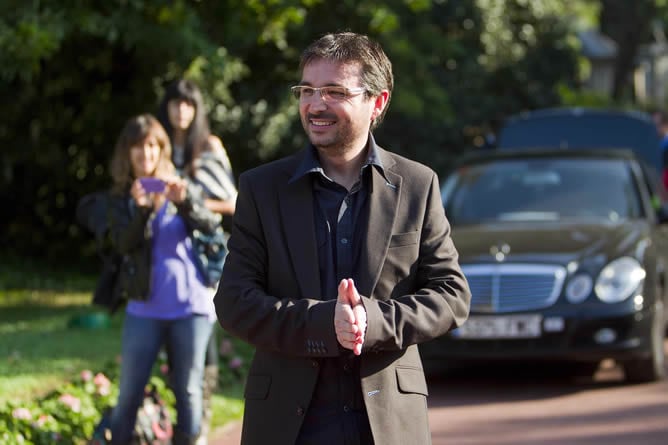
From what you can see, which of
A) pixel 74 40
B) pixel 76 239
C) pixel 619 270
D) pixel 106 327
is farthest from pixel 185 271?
pixel 76 239

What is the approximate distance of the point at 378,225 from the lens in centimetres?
372

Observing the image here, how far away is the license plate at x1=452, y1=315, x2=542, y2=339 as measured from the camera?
9219mm

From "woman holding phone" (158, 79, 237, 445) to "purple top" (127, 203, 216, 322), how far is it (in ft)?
1.92

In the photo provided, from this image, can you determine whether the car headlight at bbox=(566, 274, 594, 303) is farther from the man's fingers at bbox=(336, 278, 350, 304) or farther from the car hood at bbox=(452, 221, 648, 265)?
the man's fingers at bbox=(336, 278, 350, 304)

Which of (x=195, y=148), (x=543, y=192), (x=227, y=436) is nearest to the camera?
(x=195, y=148)

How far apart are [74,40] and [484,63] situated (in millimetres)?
9606

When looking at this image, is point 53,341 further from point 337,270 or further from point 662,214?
point 337,270

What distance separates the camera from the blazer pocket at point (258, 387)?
12.1 ft

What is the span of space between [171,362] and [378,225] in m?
2.72

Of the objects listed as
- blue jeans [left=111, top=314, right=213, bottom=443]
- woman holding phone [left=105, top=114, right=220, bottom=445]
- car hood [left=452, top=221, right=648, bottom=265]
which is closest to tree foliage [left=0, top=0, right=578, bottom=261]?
car hood [left=452, top=221, right=648, bottom=265]

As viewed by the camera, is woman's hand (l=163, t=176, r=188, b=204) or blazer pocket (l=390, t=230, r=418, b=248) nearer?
blazer pocket (l=390, t=230, r=418, b=248)

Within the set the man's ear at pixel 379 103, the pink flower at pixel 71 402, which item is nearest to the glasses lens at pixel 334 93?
the man's ear at pixel 379 103

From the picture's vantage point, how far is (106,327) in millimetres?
12359

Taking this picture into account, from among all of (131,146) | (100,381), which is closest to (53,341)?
(100,381)
